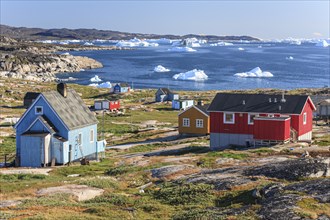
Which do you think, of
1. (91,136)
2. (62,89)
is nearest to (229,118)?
(91,136)

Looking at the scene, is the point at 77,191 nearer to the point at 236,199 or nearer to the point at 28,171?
the point at 236,199

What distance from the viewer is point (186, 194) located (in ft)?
73.2

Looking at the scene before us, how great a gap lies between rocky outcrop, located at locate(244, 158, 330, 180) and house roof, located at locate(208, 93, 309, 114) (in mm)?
17756

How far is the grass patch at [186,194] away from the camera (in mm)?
21406

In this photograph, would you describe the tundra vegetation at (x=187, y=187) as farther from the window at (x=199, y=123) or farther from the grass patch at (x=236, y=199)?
the window at (x=199, y=123)

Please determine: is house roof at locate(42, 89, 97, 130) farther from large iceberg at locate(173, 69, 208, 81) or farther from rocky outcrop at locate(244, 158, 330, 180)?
large iceberg at locate(173, 69, 208, 81)

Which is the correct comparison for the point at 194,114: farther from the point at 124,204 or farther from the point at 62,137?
the point at 124,204

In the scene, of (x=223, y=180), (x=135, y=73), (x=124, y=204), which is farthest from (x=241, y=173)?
(x=135, y=73)

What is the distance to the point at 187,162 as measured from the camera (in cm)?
3334

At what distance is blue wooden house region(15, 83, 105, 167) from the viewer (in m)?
36.8

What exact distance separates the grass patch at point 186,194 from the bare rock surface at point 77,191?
3048 millimetres

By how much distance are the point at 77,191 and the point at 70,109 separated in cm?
1565

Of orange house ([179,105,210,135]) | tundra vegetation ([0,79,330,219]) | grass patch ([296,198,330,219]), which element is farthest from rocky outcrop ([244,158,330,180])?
orange house ([179,105,210,135])

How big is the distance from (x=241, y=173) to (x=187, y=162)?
8.57m
